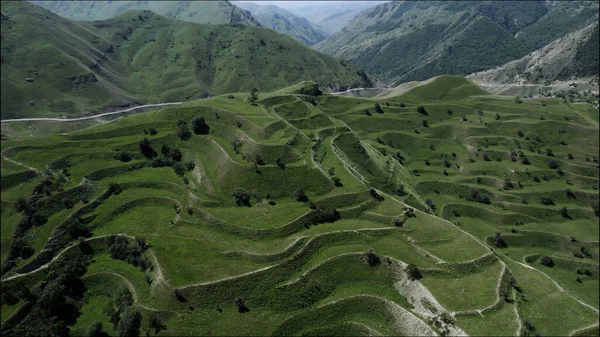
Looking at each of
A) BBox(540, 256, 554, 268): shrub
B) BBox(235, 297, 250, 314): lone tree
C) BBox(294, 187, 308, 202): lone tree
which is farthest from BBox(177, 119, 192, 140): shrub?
BBox(540, 256, 554, 268): shrub

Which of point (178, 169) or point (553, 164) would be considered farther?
point (553, 164)

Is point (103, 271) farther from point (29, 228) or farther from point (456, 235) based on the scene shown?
point (456, 235)

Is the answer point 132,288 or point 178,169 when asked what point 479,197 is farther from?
point 132,288

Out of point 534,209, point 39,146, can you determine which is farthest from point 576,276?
point 39,146

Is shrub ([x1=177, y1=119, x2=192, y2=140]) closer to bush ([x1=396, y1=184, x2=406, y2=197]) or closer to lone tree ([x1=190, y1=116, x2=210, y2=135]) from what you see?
lone tree ([x1=190, y1=116, x2=210, y2=135])

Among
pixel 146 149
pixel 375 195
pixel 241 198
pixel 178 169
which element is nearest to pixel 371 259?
pixel 375 195

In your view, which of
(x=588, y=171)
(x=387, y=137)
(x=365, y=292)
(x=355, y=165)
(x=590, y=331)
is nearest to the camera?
(x=590, y=331)

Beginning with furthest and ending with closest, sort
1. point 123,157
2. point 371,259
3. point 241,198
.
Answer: point 123,157 → point 241,198 → point 371,259

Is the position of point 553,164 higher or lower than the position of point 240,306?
higher
